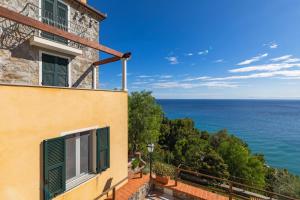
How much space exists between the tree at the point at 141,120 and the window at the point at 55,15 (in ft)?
35.6

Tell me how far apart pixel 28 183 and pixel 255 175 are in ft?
89.9

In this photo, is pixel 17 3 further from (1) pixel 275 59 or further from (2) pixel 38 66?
(1) pixel 275 59

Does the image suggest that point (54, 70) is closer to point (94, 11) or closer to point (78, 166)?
point (94, 11)

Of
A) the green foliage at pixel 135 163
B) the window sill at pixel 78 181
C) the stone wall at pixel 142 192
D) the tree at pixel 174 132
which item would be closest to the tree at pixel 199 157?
the tree at pixel 174 132

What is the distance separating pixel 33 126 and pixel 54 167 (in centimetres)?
124

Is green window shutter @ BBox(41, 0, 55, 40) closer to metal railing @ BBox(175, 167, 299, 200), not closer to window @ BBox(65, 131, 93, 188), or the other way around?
window @ BBox(65, 131, 93, 188)

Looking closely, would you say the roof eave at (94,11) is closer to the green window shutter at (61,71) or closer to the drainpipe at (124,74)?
the green window shutter at (61,71)

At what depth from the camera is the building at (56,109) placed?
12.6 feet

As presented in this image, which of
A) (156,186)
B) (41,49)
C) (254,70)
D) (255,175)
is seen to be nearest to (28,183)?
(41,49)

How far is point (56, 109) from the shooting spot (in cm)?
457

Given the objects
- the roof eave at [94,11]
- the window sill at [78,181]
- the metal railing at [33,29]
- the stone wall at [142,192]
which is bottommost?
the stone wall at [142,192]

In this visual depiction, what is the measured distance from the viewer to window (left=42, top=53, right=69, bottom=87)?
7047mm

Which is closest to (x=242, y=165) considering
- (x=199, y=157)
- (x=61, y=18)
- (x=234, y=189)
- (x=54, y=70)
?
(x=199, y=157)

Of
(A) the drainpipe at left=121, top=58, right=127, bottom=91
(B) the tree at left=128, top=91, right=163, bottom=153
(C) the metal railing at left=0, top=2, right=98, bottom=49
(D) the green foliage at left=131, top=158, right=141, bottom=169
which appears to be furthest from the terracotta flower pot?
(B) the tree at left=128, top=91, right=163, bottom=153
